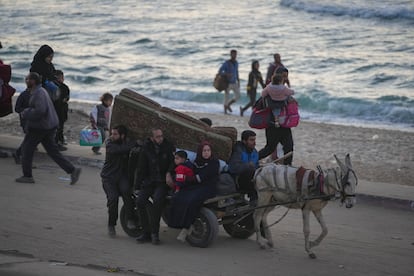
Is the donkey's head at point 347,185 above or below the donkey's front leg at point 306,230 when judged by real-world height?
above

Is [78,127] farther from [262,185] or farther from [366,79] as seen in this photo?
[366,79]

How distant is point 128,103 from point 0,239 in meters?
2.11

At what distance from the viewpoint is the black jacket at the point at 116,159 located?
36.8 feet

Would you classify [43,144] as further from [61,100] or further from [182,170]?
[182,170]

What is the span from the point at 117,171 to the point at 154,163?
0.65 meters

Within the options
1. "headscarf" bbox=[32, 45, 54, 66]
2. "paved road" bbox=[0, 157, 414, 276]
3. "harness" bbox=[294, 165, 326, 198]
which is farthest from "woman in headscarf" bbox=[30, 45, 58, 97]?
"harness" bbox=[294, 165, 326, 198]

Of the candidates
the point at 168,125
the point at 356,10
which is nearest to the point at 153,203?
the point at 168,125

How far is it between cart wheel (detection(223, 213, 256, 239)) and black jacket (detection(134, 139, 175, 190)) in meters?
1.08

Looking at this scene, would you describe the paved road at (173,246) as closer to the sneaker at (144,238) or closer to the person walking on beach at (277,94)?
the sneaker at (144,238)

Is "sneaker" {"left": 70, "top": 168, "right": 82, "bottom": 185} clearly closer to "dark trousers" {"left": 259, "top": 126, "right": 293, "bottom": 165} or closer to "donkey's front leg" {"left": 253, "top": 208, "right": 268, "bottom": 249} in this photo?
"dark trousers" {"left": 259, "top": 126, "right": 293, "bottom": 165}

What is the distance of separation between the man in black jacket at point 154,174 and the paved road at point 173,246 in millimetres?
450

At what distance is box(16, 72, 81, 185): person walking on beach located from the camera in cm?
1364

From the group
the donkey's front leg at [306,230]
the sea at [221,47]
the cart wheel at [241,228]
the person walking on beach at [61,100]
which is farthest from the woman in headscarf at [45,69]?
the sea at [221,47]

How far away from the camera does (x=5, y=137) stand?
17.5 metres
